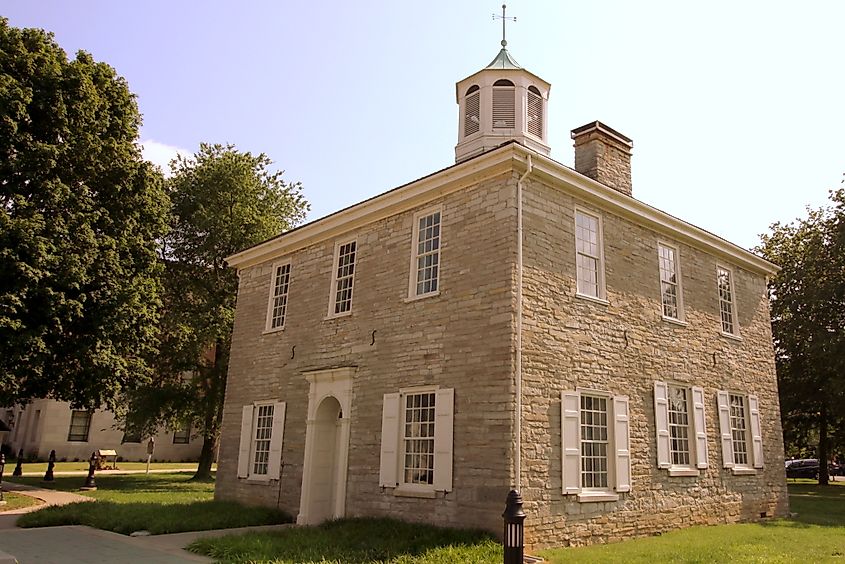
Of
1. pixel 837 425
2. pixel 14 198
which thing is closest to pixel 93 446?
pixel 14 198

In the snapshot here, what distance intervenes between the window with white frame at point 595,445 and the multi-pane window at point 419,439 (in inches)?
94.0

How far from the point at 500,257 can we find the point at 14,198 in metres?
12.5

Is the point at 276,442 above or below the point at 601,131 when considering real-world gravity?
below

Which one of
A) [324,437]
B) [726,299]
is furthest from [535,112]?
[324,437]

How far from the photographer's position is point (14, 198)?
52.1 ft

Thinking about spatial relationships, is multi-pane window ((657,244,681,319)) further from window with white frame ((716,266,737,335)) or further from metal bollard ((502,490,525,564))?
metal bollard ((502,490,525,564))

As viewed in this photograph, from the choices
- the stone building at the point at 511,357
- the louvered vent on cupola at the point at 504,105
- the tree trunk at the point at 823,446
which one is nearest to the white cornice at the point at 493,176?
the stone building at the point at 511,357

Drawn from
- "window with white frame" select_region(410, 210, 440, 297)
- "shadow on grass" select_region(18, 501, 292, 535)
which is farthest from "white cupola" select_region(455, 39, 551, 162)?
"shadow on grass" select_region(18, 501, 292, 535)

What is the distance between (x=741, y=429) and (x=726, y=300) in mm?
3208

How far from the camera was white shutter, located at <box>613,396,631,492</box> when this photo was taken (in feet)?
38.6

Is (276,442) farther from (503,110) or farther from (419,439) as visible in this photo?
(503,110)

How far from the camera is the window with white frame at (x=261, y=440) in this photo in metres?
15.1

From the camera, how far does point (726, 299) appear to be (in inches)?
645

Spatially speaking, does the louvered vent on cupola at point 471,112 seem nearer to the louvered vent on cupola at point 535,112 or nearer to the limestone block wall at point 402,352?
the louvered vent on cupola at point 535,112
